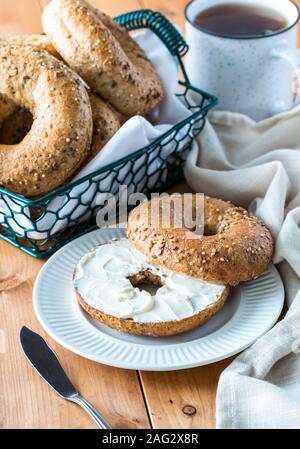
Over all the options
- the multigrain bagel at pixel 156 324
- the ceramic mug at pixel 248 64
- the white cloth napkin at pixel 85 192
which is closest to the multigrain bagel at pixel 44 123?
the white cloth napkin at pixel 85 192

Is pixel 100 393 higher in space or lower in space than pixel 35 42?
lower

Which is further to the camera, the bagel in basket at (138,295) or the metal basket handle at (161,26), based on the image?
the metal basket handle at (161,26)

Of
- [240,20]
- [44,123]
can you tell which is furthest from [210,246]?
[240,20]

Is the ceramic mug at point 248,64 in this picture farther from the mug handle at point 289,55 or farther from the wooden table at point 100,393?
the wooden table at point 100,393

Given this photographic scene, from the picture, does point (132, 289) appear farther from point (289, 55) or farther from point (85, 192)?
point (289, 55)

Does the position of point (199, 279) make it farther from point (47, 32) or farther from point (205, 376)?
point (47, 32)
